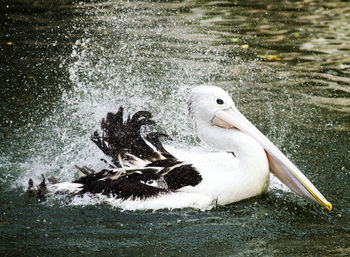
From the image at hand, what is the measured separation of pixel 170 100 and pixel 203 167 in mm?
2699

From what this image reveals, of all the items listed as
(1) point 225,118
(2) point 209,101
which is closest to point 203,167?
(1) point 225,118

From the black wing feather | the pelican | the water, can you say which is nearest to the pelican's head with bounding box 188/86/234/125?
the pelican

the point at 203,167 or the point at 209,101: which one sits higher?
the point at 209,101

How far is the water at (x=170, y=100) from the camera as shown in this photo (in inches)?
187

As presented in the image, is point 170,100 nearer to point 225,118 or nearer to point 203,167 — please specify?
point 225,118

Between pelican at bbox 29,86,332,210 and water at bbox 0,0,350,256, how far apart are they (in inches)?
6.9

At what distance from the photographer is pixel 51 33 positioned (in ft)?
34.9

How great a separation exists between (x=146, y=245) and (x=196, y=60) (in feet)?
16.4

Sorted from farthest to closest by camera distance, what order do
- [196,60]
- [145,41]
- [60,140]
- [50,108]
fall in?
[145,41] < [196,60] < [50,108] < [60,140]

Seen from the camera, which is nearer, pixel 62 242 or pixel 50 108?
pixel 62 242

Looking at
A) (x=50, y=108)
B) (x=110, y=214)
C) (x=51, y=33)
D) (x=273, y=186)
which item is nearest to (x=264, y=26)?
(x=51, y=33)

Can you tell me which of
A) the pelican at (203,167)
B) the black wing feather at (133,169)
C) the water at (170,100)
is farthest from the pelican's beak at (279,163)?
the black wing feather at (133,169)

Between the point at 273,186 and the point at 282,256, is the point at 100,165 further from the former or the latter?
the point at 282,256

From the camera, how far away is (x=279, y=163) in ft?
16.7
